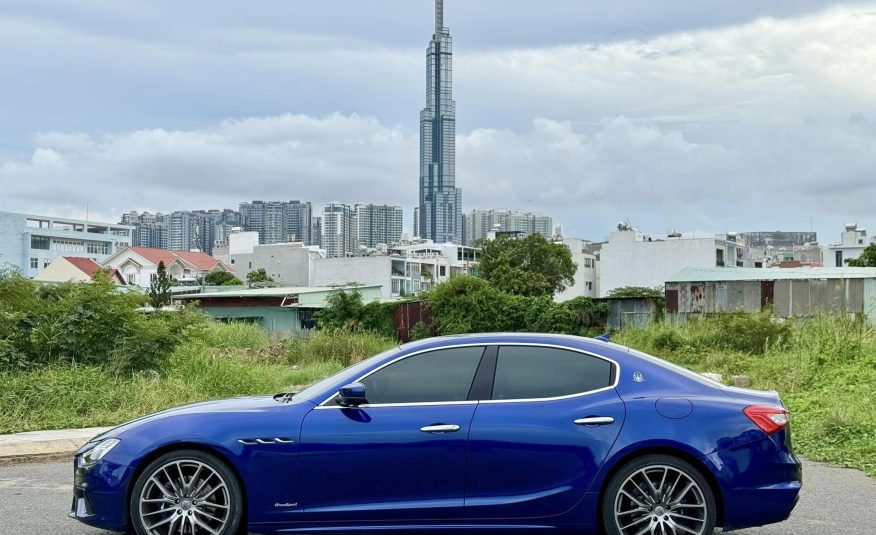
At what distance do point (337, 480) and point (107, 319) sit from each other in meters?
9.95

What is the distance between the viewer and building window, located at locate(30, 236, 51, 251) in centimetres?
11550

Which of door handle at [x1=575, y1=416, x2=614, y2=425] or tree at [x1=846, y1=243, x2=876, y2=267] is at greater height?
tree at [x1=846, y1=243, x2=876, y2=267]

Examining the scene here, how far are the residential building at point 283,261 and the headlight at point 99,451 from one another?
340 feet

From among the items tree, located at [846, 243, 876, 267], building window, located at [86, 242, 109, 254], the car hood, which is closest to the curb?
the car hood

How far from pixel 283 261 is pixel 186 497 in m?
115

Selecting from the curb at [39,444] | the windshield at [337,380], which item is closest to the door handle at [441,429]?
the windshield at [337,380]

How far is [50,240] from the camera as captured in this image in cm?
11806

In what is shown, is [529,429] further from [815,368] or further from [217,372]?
[815,368]

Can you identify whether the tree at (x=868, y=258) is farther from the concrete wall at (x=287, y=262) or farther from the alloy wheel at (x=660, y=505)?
the alloy wheel at (x=660, y=505)

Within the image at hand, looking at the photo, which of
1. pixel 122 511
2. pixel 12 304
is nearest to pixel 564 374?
pixel 122 511

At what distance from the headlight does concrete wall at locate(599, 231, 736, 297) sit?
90968 millimetres

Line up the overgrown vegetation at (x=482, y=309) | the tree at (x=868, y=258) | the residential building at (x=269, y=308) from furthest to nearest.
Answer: the tree at (x=868, y=258) → the residential building at (x=269, y=308) → the overgrown vegetation at (x=482, y=309)

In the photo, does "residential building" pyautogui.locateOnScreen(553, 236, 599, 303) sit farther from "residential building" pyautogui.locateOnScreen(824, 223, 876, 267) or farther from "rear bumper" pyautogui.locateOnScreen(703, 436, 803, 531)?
"rear bumper" pyautogui.locateOnScreen(703, 436, 803, 531)

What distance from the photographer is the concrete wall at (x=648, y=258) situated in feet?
311
